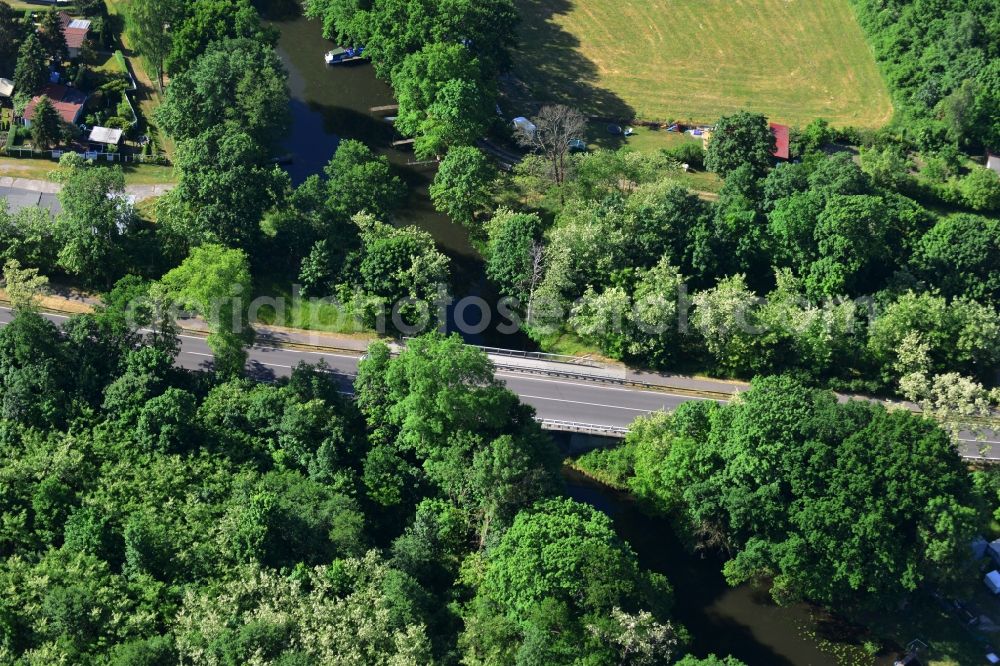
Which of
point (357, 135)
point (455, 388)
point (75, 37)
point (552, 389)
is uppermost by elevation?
point (75, 37)

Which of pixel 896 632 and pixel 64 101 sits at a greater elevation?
pixel 64 101

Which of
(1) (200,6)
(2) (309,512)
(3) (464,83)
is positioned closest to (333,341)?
(2) (309,512)

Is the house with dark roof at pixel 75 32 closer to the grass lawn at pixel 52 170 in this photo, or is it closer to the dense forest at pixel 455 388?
the dense forest at pixel 455 388

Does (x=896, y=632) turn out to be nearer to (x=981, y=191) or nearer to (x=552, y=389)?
(x=552, y=389)

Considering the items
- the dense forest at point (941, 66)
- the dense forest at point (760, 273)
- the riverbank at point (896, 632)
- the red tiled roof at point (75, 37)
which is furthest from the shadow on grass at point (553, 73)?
the riverbank at point (896, 632)

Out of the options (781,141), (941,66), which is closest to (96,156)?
(781,141)

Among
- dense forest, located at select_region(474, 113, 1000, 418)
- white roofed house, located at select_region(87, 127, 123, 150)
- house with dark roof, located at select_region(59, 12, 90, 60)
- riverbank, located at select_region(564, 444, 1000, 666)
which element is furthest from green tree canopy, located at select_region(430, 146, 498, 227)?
house with dark roof, located at select_region(59, 12, 90, 60)

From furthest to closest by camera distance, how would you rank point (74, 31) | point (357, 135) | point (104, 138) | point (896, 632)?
point (74, 31) < point (357, 135) < point (104, 138) < point (896, 632)

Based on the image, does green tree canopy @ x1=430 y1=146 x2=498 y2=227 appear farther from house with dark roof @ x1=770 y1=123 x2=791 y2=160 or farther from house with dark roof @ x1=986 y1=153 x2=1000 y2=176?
house with dark roof @ x1=986 y1=153 x2=1000 y2=176
